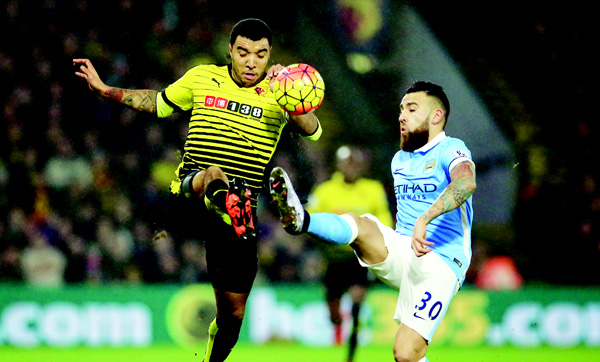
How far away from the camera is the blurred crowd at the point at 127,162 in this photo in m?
9.66

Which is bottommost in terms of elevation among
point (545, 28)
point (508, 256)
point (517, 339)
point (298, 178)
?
point (517, 339)

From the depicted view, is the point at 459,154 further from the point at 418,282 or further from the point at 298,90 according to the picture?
the point at 298,90

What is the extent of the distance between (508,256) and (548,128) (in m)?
2.17

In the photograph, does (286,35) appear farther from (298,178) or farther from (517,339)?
(517,339)

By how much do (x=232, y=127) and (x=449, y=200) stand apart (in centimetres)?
160

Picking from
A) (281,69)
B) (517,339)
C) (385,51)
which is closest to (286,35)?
(385,51)

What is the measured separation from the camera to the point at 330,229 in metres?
4.16

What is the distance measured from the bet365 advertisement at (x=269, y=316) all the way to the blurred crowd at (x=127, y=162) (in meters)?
0.94

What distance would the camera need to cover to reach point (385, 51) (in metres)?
10.6

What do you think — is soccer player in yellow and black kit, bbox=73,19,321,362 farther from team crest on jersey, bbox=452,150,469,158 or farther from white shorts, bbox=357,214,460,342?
team crest on jersey, bbox=452,150,469,158

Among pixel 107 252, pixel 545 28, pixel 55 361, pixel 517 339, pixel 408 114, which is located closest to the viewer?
pixel 408 114

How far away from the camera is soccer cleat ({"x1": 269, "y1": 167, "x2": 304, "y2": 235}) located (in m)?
4.03

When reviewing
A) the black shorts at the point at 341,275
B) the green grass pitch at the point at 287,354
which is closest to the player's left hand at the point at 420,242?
the black shorts at the point at 341,275

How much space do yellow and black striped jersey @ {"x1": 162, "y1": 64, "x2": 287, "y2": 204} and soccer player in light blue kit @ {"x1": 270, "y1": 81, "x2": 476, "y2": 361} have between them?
2.70 feet
